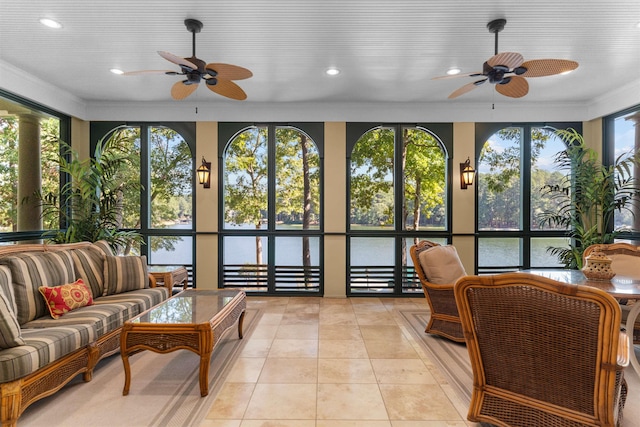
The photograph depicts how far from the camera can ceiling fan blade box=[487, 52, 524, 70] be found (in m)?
2.69

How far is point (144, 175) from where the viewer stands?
547 centimetres

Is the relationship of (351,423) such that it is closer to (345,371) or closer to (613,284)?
(345,371)

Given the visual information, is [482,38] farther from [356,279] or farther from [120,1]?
[356,279]

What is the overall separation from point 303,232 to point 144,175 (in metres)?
2.72

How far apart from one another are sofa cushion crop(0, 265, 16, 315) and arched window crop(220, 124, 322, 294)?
2.98 metres

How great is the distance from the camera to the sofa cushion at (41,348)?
204cm

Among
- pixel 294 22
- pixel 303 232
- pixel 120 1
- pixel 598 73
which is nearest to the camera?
pixel 120 1

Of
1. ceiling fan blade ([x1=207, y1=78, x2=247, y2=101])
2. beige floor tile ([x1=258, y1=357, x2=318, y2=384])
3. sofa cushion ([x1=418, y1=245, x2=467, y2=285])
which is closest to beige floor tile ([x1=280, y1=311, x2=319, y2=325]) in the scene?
beige floor tile ([x1=258, y1=357, x2=318, y2=384])

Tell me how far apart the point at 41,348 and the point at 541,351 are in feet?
9.82

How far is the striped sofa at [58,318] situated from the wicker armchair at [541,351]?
2.69 meters

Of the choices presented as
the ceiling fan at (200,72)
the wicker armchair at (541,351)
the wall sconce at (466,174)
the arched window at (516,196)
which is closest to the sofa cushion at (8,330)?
the ceiling fan at (200,72)

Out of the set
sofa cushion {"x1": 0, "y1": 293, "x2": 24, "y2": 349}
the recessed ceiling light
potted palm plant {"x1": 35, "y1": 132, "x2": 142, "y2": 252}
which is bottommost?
sofa cushion {"x1": 0, "y1": 293, "x2": 24, "y2": 349}

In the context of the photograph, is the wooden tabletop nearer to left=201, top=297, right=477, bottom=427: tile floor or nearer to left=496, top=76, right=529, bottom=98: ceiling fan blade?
left=201, top=297, right=477, bottom=427: tile floor

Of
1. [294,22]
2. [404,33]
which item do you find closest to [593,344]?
[404,33]
